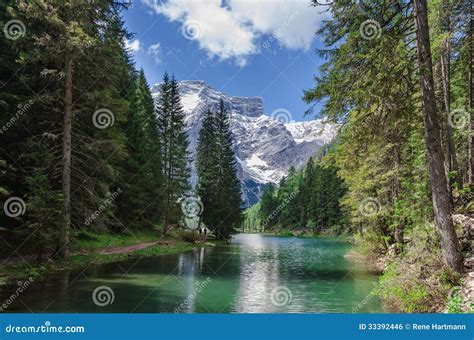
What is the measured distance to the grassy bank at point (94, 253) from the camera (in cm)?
1540

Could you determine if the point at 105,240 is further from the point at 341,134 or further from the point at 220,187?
the point at 220,187

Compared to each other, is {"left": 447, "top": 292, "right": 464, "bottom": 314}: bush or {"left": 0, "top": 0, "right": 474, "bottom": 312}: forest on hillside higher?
{"left": 0, "top": 0, "right": 474, "bottom": 312}: forest on hillside

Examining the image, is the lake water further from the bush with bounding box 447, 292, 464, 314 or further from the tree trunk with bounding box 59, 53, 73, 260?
the bush with bounding box 447, 292, 464, 314

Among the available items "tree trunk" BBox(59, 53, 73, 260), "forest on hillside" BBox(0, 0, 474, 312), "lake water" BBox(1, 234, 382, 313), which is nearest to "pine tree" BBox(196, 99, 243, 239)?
"forest on hillside" BBox(0, 0, 474, 312)

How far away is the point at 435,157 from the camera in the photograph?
9773mm

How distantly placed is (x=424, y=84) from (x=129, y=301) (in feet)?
37.5

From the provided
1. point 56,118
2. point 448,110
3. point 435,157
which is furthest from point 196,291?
point 448,110

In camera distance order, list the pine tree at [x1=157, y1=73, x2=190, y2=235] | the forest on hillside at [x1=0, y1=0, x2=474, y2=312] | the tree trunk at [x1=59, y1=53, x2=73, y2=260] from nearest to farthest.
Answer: the forest on hillside at [x1=0, y1=0, x2=474, y2=312] → the tree trunk at [x1=59, y1=53, x2=73, y2=260] → the pine tree at [x1=157, y1=73, x2=190, y2=235]

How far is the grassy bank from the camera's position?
15.4 m

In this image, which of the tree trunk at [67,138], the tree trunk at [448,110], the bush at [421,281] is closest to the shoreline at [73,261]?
the tree trunk at [67,138]

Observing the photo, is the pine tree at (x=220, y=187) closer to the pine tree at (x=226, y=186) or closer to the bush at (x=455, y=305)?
the pine tree at (x=226, y=186)

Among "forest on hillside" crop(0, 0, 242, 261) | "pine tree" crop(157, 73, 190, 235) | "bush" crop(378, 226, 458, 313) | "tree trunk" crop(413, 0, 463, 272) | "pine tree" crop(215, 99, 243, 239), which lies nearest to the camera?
"bush" crop(378, 226, 458, 313)

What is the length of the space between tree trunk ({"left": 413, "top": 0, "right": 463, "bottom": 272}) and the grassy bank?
13.5 metres

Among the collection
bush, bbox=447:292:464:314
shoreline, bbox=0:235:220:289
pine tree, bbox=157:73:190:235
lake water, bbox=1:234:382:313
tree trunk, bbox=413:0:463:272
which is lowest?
lake water, bbox=1:234:382:313
